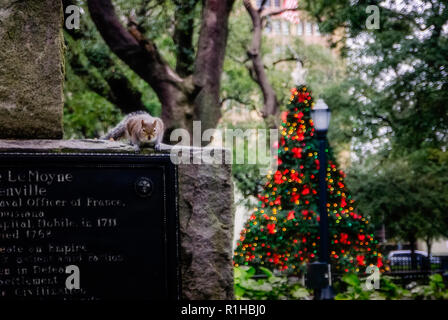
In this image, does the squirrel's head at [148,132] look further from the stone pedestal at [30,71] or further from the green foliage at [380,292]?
the green foliage at [380,292]

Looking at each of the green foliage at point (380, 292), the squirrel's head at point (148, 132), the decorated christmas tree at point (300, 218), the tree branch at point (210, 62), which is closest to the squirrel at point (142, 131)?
the squirrel's head at point (148, 132)

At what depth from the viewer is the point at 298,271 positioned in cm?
1163

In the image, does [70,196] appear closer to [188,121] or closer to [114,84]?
[188,121]

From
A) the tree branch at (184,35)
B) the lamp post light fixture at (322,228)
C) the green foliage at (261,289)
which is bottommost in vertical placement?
the green foliage at (261,289)

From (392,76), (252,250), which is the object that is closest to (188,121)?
(252,250)

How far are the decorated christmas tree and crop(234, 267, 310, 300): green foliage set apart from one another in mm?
1880

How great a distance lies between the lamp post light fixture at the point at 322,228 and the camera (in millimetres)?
7727

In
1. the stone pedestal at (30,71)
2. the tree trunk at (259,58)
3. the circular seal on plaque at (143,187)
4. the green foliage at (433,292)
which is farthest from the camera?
the tree trunk at (259,58)

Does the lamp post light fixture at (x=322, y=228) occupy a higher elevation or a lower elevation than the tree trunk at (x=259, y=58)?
lower

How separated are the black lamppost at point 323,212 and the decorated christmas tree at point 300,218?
2.04 meters

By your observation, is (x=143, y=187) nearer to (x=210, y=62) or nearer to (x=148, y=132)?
(x=148, y=132)

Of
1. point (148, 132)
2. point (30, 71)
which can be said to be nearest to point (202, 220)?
point (148, 132)

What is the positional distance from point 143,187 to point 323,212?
17.9ft

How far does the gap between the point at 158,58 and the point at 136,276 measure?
7.87 metres
